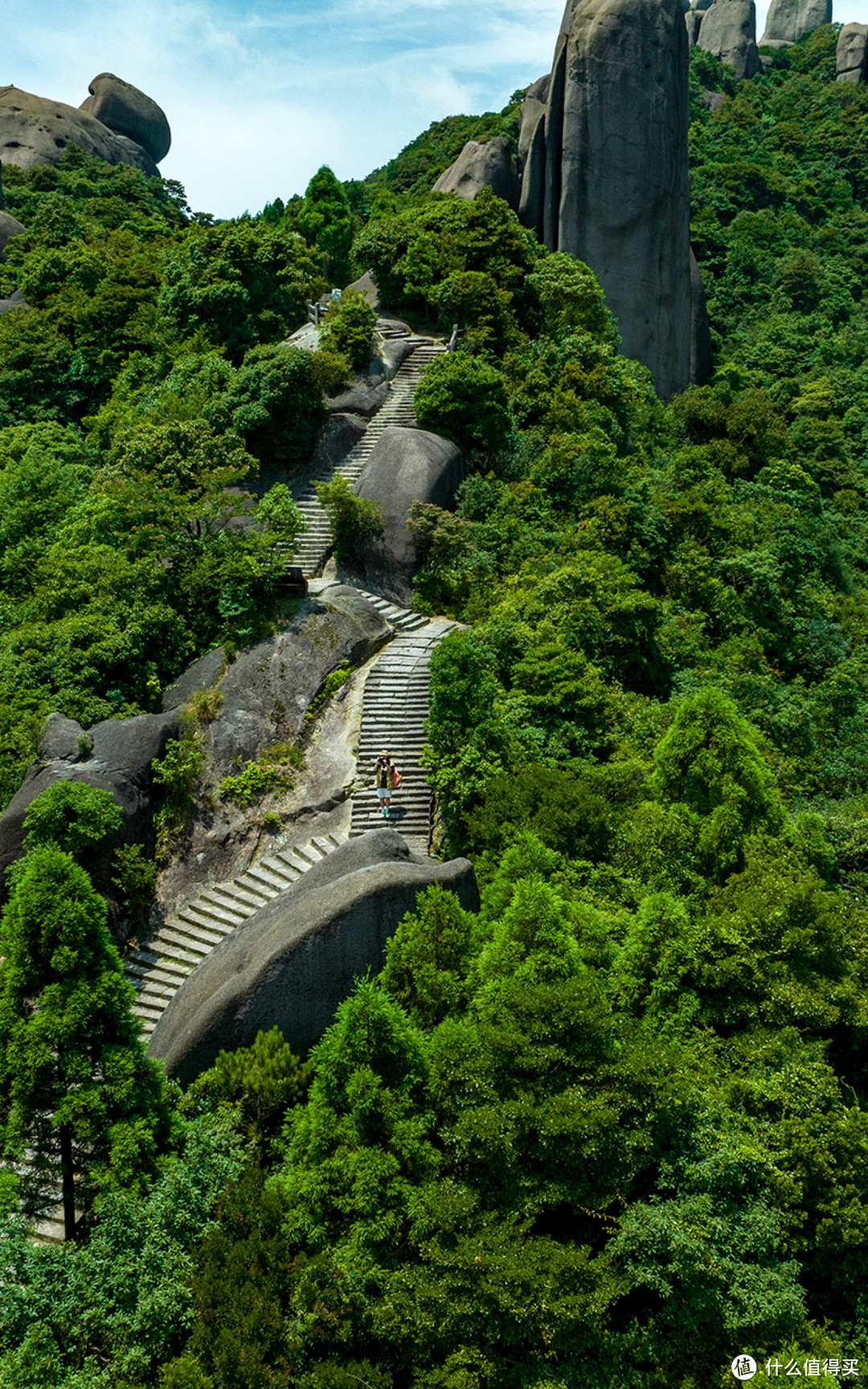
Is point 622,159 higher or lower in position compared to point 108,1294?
higher

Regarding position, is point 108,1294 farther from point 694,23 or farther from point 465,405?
point 694,23

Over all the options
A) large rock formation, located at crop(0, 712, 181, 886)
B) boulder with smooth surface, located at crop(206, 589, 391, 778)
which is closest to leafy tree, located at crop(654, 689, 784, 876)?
boulder with smooth surface, located at crop(206, 589, 391, 778)

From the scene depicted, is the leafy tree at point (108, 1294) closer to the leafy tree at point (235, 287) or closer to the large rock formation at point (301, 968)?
the large rock formation at point (301, 968)

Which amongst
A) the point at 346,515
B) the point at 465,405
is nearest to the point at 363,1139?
the point at 346,515

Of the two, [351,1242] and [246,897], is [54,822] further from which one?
[351,1242]

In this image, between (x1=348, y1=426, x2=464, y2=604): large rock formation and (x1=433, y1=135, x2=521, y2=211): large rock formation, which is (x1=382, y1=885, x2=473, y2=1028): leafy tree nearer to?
(x1=348, y1=426, x2=464, y2=604): large rock formation

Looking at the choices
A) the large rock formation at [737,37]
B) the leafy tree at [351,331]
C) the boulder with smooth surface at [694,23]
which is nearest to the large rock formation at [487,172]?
the leafy tree at [351,331]
